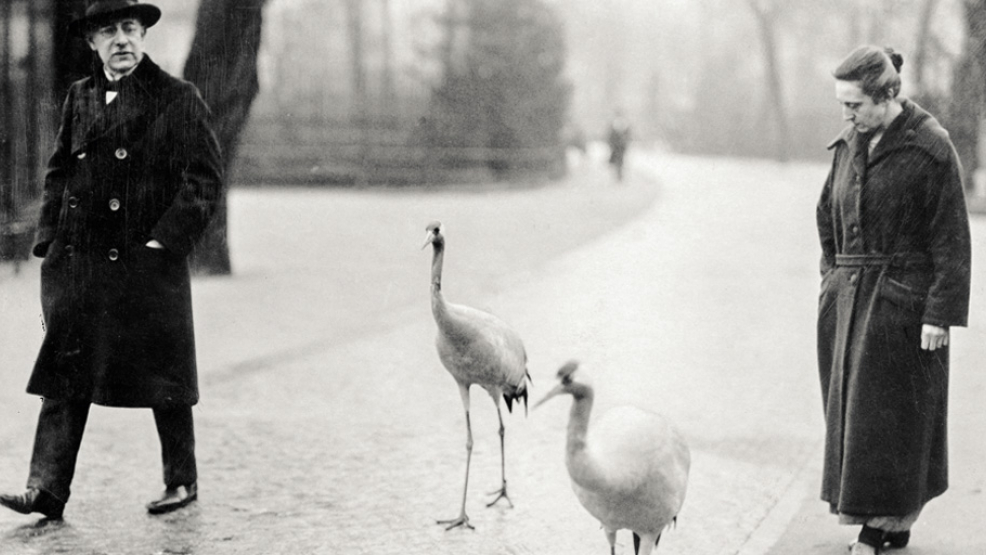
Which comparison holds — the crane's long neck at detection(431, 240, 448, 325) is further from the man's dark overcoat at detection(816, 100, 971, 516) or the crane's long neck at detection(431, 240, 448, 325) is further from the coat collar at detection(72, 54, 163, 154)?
the man's dark overcoat at detection(816, 100, 971, 516)

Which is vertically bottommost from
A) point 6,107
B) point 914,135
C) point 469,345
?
point 469,345

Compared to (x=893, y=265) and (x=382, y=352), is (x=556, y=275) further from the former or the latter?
(x=893, y=265)

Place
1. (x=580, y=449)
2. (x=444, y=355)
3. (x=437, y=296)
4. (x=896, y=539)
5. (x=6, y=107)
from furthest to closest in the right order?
(x=6, y=107) < (x=444, y=355) < (x=437, y=296) < (x=896, y=539) < (x=580, y=449)

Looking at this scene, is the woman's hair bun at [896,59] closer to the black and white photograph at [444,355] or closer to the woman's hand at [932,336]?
the black and white photograph at [444,355]

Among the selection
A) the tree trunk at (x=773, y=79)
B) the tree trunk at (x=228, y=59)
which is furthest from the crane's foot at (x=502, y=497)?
the tree trunk at (x=773, y=79)

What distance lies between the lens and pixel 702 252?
62.8 feet

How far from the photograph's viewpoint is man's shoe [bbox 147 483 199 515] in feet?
21.2

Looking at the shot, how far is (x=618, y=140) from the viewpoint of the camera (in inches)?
1433

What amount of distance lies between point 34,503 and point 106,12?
2243mm

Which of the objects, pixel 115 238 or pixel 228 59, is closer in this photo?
pixel 115 238

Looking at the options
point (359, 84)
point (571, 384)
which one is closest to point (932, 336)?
point (571, 384)

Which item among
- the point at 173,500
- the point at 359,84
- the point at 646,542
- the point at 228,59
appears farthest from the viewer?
the point at 359,84

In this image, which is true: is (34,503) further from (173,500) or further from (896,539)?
(896,539)

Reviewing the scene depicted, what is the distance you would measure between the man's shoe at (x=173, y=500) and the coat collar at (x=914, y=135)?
3541 millimetres
